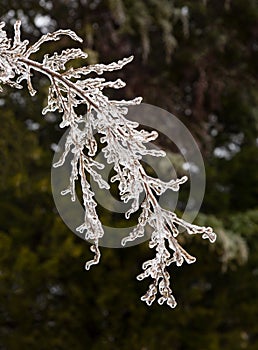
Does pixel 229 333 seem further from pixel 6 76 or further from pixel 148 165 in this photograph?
pixel 6 76

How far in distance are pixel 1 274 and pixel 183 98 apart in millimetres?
1144

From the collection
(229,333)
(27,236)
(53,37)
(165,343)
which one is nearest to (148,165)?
(27,236)

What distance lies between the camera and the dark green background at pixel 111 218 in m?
2.32

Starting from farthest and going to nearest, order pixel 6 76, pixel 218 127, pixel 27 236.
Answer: pixel 218 127
pixel 27 236
pixel 6 76

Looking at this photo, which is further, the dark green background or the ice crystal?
the dark green background

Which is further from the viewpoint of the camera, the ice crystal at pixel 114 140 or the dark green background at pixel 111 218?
the dark green background at pixel 111 218

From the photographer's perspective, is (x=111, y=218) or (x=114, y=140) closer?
(x=114, y=140)

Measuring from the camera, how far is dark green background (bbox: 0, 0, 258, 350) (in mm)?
2316

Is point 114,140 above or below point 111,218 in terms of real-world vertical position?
below

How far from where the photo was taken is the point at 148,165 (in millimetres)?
2299

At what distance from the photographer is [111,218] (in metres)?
2.47

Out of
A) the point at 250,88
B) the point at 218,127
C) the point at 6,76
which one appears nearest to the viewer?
the point at 6,76

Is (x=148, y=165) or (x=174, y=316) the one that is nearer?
(x=148, y=165)

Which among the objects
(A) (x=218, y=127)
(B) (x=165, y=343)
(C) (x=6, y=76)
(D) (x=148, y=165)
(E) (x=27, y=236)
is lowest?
(B) (x=165, y=343)
